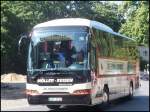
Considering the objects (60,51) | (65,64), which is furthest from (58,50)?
(65,64)

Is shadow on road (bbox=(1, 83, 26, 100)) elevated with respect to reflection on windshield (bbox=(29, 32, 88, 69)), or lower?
lower

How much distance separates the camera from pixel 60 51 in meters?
19.4

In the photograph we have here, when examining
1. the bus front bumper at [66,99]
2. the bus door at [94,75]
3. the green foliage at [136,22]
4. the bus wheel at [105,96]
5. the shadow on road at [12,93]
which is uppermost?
the green foliage at [136,22]

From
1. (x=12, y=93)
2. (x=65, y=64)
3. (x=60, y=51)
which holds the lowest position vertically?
(x=12, y=93)

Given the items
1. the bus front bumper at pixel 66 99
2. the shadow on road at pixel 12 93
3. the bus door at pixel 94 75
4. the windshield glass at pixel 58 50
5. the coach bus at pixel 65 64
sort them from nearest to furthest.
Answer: the bus front bumper at pixel 66 99
the coach bus at pixel 65 64
the windshield glass at pixel 58 50
the bus door at pixel 94 75
the shadow on road at pixel 12 93

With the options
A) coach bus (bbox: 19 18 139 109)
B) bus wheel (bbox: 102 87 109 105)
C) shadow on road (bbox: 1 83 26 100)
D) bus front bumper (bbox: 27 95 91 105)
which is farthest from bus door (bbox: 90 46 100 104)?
shadow on road (bbox: 1 83 26 100)

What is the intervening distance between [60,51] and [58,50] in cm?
9

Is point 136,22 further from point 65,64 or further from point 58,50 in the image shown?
point 65,64

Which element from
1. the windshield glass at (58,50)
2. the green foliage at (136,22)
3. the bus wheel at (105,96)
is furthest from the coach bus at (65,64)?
the green foliage at (136,22)

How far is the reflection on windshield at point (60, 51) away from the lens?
19250mm

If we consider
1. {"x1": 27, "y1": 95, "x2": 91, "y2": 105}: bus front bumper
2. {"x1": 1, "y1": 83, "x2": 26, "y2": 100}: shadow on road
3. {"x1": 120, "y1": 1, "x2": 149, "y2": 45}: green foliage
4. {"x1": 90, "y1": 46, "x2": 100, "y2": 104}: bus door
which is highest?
{"x1": 120, "y1": 1, "x2": 149, "y2": 45}: green foliage

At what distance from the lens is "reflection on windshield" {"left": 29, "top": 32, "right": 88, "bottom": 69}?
19.2 meters

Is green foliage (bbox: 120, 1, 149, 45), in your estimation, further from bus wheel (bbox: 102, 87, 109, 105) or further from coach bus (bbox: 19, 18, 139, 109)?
coach bus (bbox: 19, 18, 139, 109)

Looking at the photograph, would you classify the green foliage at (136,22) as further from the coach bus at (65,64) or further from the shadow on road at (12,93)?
the coach bus at (65,64)
